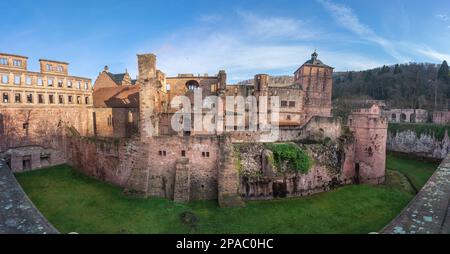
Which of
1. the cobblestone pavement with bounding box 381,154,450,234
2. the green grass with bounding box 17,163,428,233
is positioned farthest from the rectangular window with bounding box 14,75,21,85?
the cobblestone pavement with bounding box 381,154,450,234

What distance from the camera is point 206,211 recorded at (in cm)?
1759

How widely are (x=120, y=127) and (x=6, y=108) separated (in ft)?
36.8

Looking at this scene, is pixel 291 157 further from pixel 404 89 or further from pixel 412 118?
pixel 404 89

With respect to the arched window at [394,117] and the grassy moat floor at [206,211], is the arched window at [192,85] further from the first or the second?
the arched window at [394,117]

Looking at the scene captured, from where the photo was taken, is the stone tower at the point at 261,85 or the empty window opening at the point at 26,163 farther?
the stone tower at the point at 261,85

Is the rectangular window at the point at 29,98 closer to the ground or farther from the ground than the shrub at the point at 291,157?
farther from the ground

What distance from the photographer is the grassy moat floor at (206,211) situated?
50.6 feet

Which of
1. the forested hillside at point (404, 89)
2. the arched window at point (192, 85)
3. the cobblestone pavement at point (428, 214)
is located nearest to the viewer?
the cobblestone pavement at point (428, 214)

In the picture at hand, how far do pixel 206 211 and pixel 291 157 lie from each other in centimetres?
838

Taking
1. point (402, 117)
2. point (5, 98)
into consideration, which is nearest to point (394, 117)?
point (402, 117)

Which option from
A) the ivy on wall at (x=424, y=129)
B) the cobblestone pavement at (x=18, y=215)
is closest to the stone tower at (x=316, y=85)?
the ivy on wall at (x=424, y=129)

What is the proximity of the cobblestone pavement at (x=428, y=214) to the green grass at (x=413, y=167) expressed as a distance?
14.6 metres
